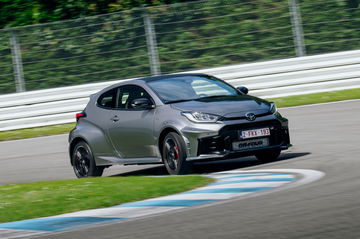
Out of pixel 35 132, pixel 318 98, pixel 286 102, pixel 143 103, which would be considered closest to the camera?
pixel 143 103

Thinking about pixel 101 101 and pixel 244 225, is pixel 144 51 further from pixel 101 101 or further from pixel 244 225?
pixel 244 225

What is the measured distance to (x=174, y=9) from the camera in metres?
21.1

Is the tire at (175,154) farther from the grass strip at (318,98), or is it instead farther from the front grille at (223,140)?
the grass strip at (318,98)

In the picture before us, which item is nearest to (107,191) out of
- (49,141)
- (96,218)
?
(96,218)

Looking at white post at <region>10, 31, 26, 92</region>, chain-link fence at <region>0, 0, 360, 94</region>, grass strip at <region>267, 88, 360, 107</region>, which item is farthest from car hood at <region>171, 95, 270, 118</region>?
white post at <region>10, 31, 26, 92</region>

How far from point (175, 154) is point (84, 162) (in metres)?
2.20

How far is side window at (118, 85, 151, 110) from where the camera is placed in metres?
12.3

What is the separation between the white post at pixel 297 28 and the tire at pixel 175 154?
32.5 ft

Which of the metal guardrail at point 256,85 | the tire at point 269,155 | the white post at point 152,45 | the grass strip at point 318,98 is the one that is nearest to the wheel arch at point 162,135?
the tire at point 269,155

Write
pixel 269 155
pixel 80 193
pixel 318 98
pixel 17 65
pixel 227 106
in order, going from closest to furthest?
pixel 80 193, pixel 227 106, pixel 269 155, pixel 318 98, pixel 17 65

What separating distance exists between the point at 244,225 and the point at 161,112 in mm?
4841

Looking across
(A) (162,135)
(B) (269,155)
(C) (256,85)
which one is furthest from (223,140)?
(C) (256,85)

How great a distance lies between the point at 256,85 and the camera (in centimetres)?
2033

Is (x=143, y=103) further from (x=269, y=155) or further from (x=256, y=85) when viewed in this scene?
(x=256, y=85)
